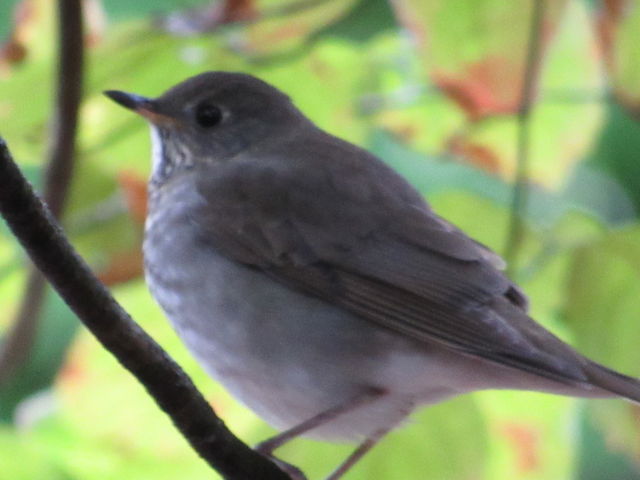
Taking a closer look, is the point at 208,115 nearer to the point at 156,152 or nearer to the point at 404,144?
the point at 156,152

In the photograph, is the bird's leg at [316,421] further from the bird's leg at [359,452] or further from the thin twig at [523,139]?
the thin twig at [523,139]

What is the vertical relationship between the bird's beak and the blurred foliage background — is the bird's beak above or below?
above

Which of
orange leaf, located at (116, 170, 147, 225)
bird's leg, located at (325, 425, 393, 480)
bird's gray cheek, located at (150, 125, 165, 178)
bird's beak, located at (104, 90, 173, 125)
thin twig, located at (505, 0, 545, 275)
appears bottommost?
bird's leg, located at (325, 425, 393, 480)

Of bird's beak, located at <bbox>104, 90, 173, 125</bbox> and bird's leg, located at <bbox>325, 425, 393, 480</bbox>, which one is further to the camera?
bird's beak, located at <bbox>104, 90, 173, 125</bbox>

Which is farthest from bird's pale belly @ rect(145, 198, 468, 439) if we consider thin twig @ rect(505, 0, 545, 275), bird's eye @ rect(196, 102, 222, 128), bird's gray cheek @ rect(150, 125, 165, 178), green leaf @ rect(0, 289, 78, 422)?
green leaf @ rect(0, 289, 78, 422)

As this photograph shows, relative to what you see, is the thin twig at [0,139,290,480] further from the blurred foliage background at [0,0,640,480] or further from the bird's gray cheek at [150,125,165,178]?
the bird's gray cheek at [150,125,165,178]

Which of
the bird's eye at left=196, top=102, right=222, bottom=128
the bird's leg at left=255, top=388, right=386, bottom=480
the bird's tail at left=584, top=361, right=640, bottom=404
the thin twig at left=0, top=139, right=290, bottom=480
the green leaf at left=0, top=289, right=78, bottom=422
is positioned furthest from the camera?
the green leaf at left=0, top=289, right=78, bottom=422

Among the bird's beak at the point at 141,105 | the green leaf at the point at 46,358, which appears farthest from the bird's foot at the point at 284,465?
the green leaf at the point at 46,358

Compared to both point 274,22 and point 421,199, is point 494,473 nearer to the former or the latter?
point 421,199
